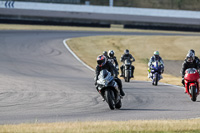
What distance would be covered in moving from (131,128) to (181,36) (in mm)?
39671

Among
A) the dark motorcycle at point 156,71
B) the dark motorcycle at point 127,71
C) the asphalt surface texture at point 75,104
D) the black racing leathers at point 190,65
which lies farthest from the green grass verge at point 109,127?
the dark motorcycle at point 127,71

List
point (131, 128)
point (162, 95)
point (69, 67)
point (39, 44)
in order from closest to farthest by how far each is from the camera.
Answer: point (131, 128)
point (162, 95)
point (69, 67)
point (39, 44)

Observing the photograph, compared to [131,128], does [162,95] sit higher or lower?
lower

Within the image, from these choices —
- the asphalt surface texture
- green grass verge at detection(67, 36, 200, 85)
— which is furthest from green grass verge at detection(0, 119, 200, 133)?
green grass verge at detection(67, 36, 200, 85)

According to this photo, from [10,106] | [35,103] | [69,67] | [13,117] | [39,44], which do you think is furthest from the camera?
[39,44]

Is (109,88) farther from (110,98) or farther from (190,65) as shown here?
(190,65)

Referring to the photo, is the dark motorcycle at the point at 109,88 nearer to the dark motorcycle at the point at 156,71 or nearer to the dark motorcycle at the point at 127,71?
the dark motorcycle at the point at 156,71

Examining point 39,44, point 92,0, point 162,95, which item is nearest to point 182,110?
point 162,95

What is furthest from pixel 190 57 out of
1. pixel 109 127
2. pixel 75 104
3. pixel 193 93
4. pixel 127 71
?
pixel 109 127

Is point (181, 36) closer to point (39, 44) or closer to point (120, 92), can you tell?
point (39, 44)

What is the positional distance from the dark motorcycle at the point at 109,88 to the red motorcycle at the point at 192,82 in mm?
2820

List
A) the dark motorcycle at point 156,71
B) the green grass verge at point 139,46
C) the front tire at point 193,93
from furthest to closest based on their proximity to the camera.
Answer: the green grass verge at point 139,46 < the dark motorcycle at point 156,71 < the front tire at point 193,93

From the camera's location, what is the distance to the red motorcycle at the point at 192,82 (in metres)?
13.3

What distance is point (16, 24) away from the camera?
49188 millimetres
